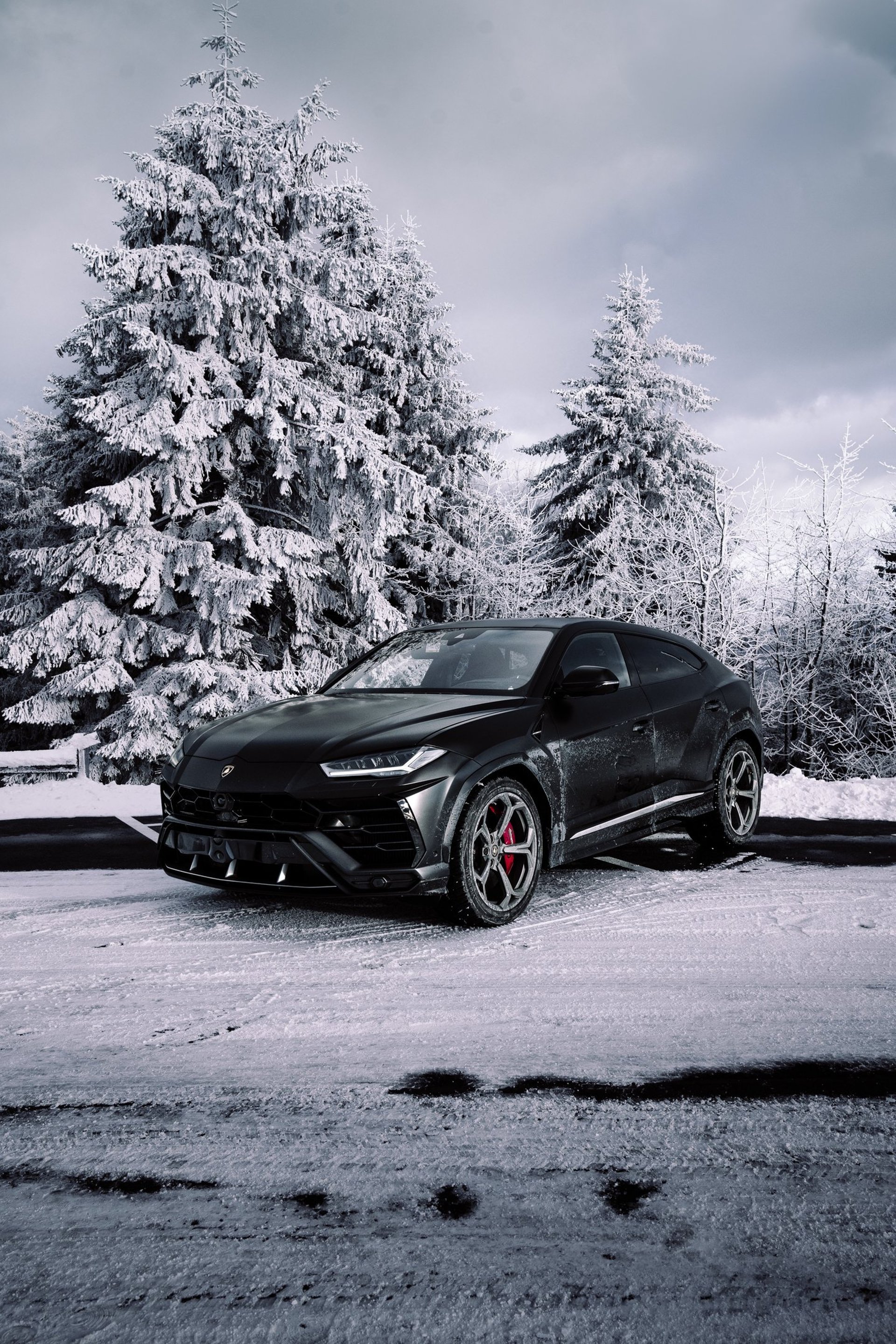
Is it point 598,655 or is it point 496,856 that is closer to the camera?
point 496,856

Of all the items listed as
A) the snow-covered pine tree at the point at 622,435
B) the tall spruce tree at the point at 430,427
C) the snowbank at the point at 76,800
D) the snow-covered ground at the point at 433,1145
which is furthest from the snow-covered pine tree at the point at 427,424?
the snow-covered ground at the point at 433,1145

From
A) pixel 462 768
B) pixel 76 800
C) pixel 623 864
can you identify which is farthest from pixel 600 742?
pixel 76 800

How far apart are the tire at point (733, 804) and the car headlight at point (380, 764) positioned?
2677 millimetres

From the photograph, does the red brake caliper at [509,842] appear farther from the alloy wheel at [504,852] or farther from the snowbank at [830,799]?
the snowbank at [830,799]

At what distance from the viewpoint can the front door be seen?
17.9 feet

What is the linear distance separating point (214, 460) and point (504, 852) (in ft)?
49.5

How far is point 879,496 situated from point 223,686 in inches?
610

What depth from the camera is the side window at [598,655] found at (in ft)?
19.6

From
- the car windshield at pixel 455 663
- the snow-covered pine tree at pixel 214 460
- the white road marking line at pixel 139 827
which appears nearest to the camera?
the car windshield at pixel 455 663

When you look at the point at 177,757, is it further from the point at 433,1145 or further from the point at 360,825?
the point at 433,1145

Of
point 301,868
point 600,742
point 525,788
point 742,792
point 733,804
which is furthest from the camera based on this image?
point 742,792

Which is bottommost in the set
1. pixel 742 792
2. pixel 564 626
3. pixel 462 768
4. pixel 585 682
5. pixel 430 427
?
pixel 742 792

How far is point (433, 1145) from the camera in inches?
101

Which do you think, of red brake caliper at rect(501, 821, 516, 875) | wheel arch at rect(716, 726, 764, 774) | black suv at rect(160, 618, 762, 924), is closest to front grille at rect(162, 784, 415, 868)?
black suv at rect(160, 618, 762, 924)
